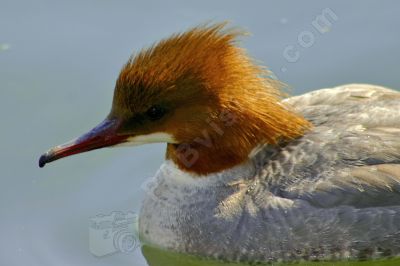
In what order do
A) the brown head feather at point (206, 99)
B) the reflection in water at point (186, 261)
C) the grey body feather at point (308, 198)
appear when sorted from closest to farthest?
the brown head feather at point (206, 99), the grey body feather at point (308, 198), the reflection in water at point (186, 261)

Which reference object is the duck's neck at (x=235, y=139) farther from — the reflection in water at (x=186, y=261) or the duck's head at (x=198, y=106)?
the reflection in water at (x=186, y=261)

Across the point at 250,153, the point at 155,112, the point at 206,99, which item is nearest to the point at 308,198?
the point at 250,153

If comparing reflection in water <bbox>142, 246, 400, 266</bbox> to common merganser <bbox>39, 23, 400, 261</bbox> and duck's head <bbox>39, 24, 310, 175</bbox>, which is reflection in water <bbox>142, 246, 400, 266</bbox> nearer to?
common merganser <bbox>39, 23, 400, 261</bbox>

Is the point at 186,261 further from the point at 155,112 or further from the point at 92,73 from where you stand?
the point at 92,73

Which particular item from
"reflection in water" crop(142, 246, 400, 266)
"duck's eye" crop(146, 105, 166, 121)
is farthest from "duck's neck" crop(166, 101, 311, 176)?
"reflection in water" crop(142, 246, 400, 266)

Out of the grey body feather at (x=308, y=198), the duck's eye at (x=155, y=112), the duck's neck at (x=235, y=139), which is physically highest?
the duck's eye at (x=155, y=112)

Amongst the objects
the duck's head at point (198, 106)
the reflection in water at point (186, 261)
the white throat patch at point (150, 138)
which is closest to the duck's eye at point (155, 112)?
the duck's head at point (198, 106)

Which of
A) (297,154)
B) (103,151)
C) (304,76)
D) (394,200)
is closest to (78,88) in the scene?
(103,151)
